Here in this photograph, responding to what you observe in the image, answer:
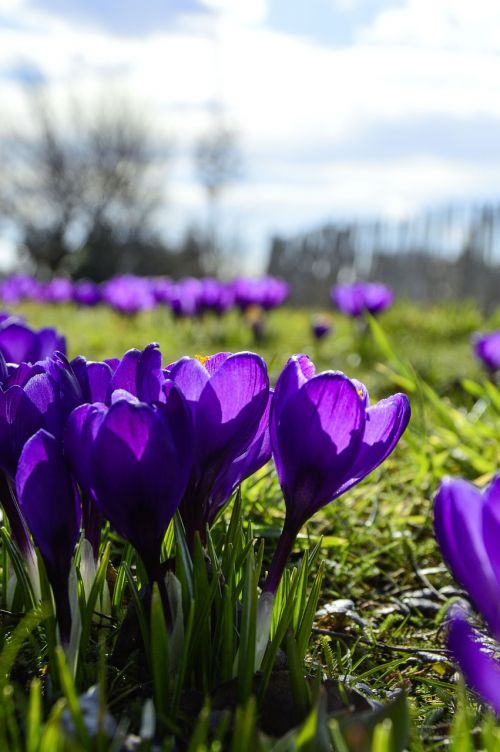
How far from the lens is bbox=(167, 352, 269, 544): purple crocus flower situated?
99cm

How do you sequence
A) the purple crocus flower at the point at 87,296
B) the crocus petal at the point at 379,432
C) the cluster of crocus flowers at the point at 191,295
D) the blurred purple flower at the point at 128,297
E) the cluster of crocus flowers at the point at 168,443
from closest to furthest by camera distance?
the cluster of crocus flowers at the point at 168,443 < the crocus petal at the point at 379,432 < the cluster of crocus flowers at the point at 191,295 < the blurred purple flower at the point at 128,297 < the purple crocus flower at the point at 87,296

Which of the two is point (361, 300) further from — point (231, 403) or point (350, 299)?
point (231, 403)

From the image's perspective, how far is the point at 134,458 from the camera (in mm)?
894

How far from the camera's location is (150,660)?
0.99m

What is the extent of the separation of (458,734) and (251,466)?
45 cm

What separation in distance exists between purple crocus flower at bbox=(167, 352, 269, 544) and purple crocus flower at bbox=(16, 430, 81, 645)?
0.56 ft

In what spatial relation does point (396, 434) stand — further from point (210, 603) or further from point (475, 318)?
point (475, 318)

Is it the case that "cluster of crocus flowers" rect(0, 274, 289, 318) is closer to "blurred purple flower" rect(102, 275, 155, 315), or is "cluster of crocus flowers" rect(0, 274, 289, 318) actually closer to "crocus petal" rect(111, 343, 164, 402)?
"blurred purple flower" rect(102, 275, 155, 315)

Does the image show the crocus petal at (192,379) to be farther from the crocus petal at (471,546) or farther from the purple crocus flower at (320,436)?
the crocus petal at (471,546)

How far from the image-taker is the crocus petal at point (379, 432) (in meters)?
1.01

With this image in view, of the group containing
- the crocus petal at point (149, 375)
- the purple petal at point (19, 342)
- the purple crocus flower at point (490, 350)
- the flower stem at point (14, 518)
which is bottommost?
the purple crocus flower at point (490, 350)

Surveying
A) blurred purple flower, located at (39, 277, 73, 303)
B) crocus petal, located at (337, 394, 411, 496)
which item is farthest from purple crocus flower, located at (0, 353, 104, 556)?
blurred purple flower, located at (39, 277, 73, 303)

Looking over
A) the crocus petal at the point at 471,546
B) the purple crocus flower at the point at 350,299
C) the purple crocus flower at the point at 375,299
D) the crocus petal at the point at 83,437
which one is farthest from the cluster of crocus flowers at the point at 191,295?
the crocus petal at the point at 471,546

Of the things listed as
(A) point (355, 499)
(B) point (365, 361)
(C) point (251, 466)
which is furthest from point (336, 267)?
(C) point (251, 466)
